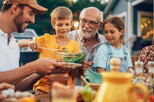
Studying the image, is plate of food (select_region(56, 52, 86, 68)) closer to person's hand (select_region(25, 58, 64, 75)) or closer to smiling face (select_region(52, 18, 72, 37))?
person's hand (select_region(25, 58, 64, 75))

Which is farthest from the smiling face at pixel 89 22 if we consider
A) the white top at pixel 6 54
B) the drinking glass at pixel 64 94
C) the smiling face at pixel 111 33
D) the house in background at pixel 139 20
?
the house in background at pixel 139 20

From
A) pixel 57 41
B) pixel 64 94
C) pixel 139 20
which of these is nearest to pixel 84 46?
pixel 57 41

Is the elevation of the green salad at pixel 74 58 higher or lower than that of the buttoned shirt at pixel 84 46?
lower

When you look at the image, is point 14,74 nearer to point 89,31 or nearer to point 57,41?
point 57,41

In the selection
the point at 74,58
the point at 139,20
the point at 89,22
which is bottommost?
the point at 74,58

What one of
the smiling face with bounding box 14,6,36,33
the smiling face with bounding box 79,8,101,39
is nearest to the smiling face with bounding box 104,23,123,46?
the smiling face with bounding box 79,8,101,39

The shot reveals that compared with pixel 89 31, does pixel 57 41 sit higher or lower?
lower

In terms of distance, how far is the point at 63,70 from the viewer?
5.39 feet

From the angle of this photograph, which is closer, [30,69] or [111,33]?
[30,69]

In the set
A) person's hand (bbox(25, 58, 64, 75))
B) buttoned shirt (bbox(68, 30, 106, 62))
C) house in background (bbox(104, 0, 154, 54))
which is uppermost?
house in background (bbox(104, 0, 154, 54))

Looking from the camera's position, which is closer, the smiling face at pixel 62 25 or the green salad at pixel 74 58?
the green salad at pixel 74 58

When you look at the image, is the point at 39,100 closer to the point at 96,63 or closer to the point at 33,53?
the point at 96,63

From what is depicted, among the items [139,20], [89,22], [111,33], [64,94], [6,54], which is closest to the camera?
[64,94]

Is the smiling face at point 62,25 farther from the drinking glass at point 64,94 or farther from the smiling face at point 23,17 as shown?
the drinking glass at point 64,94
